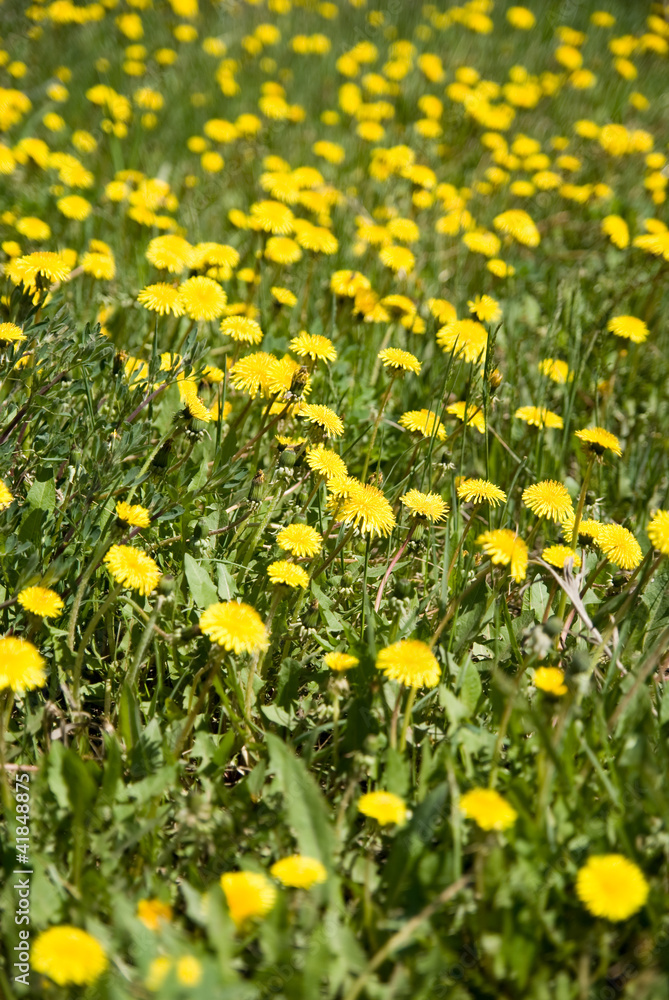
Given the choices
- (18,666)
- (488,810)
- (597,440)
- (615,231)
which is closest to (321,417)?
(597,440)

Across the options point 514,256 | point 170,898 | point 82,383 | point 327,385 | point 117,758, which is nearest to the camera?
point 170,898

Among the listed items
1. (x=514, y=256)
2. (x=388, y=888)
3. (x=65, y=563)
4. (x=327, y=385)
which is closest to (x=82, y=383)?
(x=65, y=563)

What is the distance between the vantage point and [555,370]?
2.79 metres

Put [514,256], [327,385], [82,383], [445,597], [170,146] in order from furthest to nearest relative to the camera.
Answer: [170,146] < [514,256] < [327,385] < [82,383] < [445,597]

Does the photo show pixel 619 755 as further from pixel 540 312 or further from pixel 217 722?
pixel 540 312

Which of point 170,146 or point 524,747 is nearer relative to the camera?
point 524,747

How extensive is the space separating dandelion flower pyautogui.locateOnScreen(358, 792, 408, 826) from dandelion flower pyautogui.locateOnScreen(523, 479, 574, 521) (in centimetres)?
85

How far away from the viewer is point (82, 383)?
84.8 inches

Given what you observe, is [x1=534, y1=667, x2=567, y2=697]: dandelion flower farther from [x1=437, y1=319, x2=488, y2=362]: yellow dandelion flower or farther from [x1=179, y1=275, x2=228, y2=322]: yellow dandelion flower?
[x1=179, y1=275, x2=228, y2=322]: yellow dandelion flower

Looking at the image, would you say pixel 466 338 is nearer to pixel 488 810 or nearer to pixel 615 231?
pixel 615 231

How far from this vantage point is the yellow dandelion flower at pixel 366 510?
6.01ft

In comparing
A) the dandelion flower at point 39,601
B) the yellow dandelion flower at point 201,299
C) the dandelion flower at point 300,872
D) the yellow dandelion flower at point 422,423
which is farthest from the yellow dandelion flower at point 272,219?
the dandelion flower at point 300,872

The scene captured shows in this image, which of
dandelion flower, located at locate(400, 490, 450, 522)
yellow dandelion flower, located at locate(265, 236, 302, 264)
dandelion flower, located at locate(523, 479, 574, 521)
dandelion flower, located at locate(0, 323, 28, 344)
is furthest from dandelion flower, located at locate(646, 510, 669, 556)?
yellow dandelion flower, located at locate(265, 236, 302, 264)

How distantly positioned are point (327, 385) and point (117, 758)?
5.22 ft
